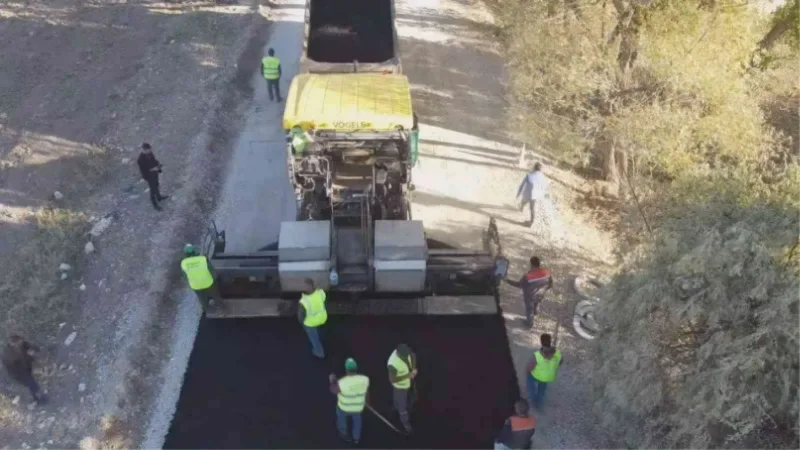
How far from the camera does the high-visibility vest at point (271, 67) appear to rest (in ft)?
49.8

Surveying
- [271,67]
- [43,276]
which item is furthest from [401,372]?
[271,67]

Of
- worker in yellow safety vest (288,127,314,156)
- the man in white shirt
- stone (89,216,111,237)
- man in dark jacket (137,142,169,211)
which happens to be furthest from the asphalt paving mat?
stone (89,216,111,237)

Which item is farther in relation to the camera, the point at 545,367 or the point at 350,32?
the point at 350,32

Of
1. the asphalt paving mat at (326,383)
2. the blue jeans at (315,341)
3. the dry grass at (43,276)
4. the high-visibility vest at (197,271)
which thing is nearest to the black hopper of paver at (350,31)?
the dry grass at (43,276)

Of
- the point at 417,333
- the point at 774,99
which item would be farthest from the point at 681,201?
the point at 774,99

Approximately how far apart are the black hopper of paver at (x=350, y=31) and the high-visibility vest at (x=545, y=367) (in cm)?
876

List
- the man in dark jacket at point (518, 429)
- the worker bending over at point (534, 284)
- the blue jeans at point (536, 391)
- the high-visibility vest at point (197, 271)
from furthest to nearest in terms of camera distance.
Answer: the worker bending over at point (534, 284) → the high-visibility vest at point (197, 271) → the blue jeans at point (536, 391) → the man in dark jacket at point (518, 429)

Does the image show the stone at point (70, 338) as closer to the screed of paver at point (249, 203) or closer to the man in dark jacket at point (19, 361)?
the man in dark jacket at point (19, 361)

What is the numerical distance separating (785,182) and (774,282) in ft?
7.54

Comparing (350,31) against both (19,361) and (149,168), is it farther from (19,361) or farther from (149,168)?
(19,361)

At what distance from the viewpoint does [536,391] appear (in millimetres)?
8750

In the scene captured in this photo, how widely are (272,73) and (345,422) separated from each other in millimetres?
9805

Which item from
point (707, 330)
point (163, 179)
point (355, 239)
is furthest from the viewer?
point (163, 179)

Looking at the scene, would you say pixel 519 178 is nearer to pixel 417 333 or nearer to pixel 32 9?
pixel 417 333
